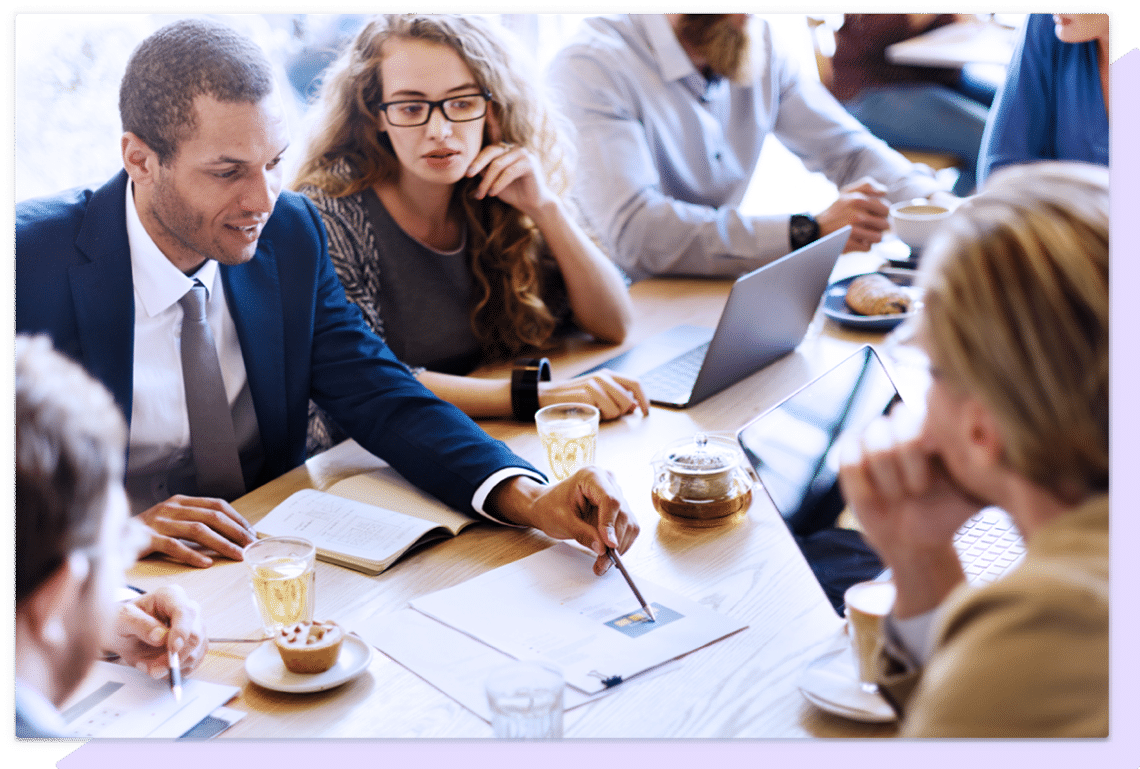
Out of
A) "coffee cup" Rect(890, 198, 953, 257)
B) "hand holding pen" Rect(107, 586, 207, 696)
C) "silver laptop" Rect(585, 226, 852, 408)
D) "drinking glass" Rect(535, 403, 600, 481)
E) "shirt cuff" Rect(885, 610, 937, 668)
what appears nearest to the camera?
"shirt cuff" Rect(885, 610, 937, 668)

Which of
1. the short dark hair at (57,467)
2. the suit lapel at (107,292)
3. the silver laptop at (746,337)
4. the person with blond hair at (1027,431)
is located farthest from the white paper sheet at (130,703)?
the silver laptop at (746,337)

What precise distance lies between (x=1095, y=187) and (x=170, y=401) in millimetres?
1122

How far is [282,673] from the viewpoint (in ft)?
3.36

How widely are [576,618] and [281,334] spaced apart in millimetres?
678

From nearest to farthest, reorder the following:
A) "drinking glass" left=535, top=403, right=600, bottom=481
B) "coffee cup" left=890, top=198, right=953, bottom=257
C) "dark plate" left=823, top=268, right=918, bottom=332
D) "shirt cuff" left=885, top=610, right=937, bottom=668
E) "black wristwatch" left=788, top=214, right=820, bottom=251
Answer: 1. "shirt cuff" left=885, top=610, right=937, bottom=668
2. "drinking glass" left=535, top=403, right=600, bottom=481
3. "coffee cup" left=890, top=198, right=953, bottom=257
4. "dark plate" left=823, top=268, right=918, bottom=332
5. "black wristwatch" left=788, top=214, right=820, bottom=251

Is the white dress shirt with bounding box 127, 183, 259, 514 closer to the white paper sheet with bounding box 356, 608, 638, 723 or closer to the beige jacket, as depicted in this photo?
the white paper sheet with bounding box 356, 608, 638, 723

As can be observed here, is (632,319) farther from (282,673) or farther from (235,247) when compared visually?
(282,673)

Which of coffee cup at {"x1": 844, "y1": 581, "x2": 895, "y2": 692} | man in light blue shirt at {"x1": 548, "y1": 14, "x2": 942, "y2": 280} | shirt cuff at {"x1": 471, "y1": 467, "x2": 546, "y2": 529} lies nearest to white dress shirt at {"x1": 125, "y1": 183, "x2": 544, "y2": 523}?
shirt cuff at {"x1": 471, "y1": 467, "x2": 546, "y2": 529}

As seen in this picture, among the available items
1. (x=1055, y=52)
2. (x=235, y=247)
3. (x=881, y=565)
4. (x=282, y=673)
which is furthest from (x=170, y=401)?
(x=1055, y=52)

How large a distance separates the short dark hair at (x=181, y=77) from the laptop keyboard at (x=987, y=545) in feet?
3.13

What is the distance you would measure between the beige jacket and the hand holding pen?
0.70m

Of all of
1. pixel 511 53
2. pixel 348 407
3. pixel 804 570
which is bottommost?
pixel 804 570

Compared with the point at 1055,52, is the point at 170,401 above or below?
→ below

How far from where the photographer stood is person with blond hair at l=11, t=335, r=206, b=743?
0.94 m
